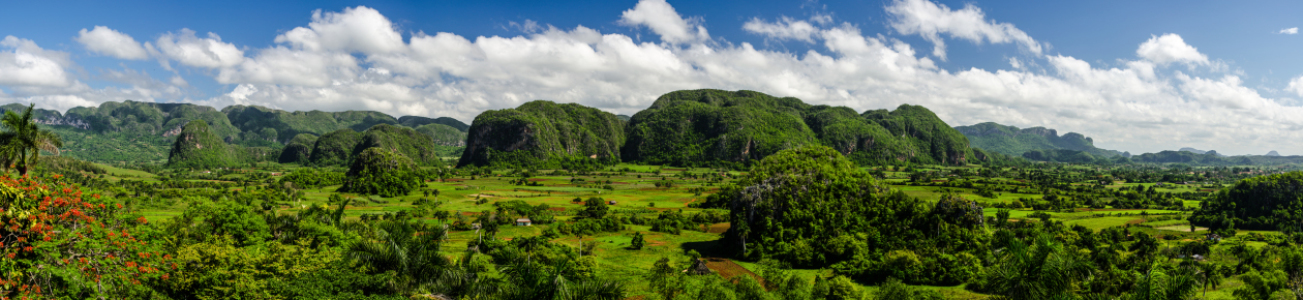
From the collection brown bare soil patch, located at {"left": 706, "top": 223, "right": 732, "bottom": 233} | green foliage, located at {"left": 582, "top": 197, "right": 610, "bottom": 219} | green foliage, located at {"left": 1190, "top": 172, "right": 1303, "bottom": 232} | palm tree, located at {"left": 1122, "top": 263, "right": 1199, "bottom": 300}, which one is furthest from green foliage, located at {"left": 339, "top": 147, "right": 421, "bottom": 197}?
green foliage, located at {"left": 1190, "top": 172, "right": 1303, "bottom": 232}

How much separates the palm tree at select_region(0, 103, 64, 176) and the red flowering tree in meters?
12.4

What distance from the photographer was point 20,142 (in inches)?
808

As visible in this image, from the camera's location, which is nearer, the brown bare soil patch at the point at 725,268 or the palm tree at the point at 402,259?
the palm tree at the point at 402,259

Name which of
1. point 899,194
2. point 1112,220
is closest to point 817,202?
point 899,194

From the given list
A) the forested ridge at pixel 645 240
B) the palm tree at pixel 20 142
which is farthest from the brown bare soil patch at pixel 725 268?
the palm tree at pixel 20 142

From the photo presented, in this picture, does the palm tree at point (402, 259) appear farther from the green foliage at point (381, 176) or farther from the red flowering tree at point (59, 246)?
the green foliage at point (381, 176)

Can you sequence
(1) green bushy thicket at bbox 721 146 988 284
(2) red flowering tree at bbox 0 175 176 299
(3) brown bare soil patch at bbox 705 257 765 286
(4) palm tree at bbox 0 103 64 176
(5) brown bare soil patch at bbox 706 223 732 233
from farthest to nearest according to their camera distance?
(5) brown bare soil patch at bbox 706 223 732 233 < (3) brown bare soil patch at bbox 705 257 765 286 < (1) green bushy thicket at bbox 721 146 988 284 < (4) palm tree at bbox 0 103 64 176 < (2) red flowering tree at bbox 0 175 176 299

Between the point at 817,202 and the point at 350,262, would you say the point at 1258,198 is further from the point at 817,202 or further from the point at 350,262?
the point at 350,262

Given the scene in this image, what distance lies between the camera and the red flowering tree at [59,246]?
9562 mm

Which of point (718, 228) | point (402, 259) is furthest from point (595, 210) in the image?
point (402, 259)

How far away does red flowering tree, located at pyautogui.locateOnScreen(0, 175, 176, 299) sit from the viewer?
9.56 meters

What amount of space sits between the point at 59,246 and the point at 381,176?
4164 inches

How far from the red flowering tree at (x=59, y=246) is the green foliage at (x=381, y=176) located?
9760 cm

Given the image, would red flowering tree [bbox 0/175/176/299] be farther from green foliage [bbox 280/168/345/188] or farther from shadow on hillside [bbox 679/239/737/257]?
green foliage [bbox 280/168/345/188]
